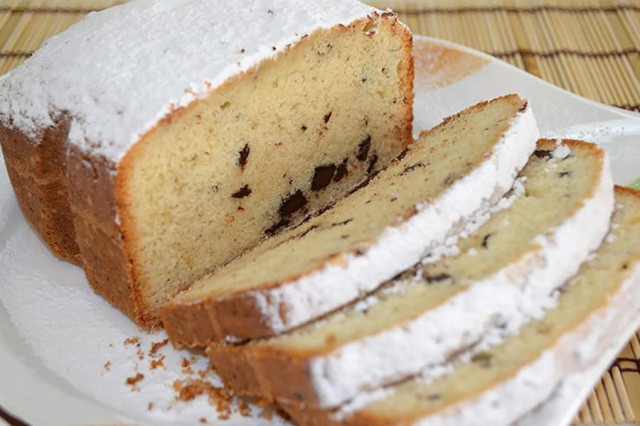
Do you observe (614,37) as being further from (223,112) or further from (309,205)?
(223,112)

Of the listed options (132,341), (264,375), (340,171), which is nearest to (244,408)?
(264,375)

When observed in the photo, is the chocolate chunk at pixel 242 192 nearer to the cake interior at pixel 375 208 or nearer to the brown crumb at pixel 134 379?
the cake interior at pixel 375 208

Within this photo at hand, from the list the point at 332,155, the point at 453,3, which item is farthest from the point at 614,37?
the point at 332,155

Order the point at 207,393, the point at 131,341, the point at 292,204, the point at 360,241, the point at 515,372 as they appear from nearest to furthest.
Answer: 1. the point at 515,372
2. the point at 360,241
3. the point at 207,393
4. the point at 131,341
5. the point at 292,204

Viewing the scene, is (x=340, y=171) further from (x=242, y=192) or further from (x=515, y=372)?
(x=515, y=372)

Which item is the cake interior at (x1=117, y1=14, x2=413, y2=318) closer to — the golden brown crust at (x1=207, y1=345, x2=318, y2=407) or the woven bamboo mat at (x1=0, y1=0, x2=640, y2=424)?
the golden brown crust at (x1=207, y1=345, x2=318, y2=407)
